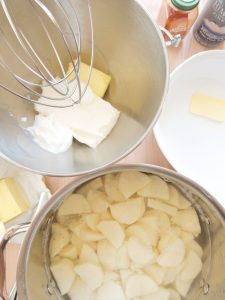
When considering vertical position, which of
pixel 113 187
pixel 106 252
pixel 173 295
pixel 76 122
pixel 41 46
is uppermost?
pixel 41 46

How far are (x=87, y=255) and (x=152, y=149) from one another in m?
0.25

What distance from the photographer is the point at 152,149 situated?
747 mm

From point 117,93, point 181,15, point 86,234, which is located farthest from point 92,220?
point 181,15

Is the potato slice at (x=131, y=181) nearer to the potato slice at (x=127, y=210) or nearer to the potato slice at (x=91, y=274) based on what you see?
the potato slice at (x=127, y=210)

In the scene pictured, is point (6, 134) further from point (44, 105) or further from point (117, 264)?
point (117, 264)

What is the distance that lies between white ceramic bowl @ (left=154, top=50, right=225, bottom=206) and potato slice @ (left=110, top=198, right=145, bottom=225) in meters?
0.13

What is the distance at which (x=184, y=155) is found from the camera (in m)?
0.75

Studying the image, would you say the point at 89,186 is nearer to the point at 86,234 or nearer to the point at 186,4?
the point at 86,234

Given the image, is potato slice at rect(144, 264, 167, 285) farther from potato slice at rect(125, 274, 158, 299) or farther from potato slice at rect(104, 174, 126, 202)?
potato slice at rect(104, 174, 126, 202)

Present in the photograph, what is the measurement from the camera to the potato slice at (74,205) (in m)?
0.67

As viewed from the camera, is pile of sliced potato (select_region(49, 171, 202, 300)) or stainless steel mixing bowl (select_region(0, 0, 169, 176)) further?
pile of sliced potato (select_region(49, 171, 202, 300))

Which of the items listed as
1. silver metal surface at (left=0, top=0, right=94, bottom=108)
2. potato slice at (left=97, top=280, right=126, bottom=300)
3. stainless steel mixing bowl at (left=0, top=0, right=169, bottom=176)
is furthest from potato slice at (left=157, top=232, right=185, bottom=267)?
silver metal surface at (left=0, top=0, right=94, bottom=108)

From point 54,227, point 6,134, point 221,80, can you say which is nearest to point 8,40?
point 6,134

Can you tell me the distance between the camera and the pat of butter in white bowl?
0.64 meters
